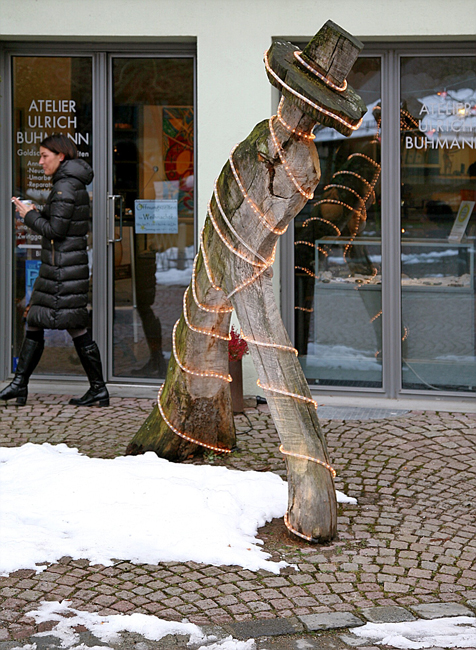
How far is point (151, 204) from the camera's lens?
8.95 metres

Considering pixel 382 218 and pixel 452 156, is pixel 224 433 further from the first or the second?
pixel 452 156

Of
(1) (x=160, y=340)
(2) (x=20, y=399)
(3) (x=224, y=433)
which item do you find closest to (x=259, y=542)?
(3) (x=224, y=433)

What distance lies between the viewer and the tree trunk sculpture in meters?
4.71

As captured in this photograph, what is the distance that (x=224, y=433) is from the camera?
6582 mm

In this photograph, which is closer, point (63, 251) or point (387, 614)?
point (387, 614)

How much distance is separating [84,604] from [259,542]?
1123mm

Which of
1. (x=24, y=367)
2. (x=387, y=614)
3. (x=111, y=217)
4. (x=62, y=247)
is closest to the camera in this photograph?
(x=387, y=614)

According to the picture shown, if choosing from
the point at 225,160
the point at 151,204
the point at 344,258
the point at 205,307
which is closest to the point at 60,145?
the point at 151,204

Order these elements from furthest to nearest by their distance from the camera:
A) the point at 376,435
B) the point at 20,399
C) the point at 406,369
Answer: the point at 406,369, the point at 20,399, the point at 376,435

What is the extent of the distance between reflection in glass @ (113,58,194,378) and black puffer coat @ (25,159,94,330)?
3.63 feet

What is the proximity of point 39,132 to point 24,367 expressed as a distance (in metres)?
2.38

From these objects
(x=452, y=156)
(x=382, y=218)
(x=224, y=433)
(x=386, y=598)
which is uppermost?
(x=452, y=156)

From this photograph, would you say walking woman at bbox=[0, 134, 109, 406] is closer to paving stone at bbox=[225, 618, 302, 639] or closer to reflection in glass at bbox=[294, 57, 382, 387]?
reflection in glass at bbox=[294, 57, 382, 387]

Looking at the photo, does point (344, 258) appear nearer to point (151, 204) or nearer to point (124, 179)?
point (151, 204)
